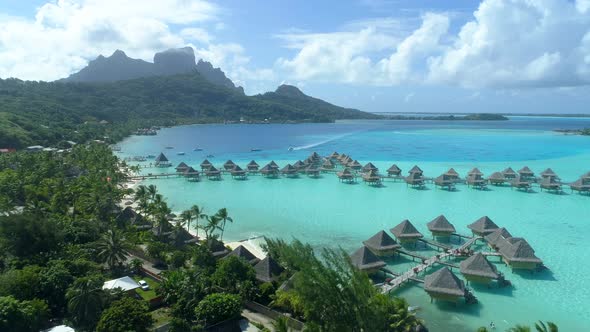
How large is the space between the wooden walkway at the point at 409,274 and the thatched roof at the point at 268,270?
13.0 feet

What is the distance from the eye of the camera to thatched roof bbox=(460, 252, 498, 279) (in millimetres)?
15344

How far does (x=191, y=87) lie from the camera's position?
15488 cm

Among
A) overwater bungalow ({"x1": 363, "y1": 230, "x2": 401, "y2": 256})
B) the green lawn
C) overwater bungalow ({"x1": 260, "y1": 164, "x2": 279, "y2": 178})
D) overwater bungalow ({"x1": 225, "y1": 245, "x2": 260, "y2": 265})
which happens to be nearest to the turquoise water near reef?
overwater bungalow ({"x1": 363, "y1": 230, "x2": 401, "y2": 256})

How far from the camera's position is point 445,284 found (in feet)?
46.4

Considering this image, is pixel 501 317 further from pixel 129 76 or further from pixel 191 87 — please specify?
pixel 129 76

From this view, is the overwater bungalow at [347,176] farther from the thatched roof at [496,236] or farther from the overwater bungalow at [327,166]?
the thatched roof at [496,236]

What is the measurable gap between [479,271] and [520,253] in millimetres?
2667

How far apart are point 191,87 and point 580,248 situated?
490 feet

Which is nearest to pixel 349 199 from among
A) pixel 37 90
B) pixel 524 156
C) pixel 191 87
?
pixel 524 156

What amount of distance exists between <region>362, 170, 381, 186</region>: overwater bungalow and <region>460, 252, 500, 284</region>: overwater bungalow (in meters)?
19.8

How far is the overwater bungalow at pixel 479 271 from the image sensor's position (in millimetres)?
15328

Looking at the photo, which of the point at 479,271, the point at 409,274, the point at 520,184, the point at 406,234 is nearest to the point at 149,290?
the point at 409,274

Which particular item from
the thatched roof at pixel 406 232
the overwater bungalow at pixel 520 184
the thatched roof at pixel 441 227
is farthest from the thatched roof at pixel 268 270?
the overwater bungalow at pixel 520 184

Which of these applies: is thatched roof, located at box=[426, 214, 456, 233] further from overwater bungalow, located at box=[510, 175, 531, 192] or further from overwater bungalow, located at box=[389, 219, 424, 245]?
overwater bungalow, located at box=[510, 175, 531, 192]
